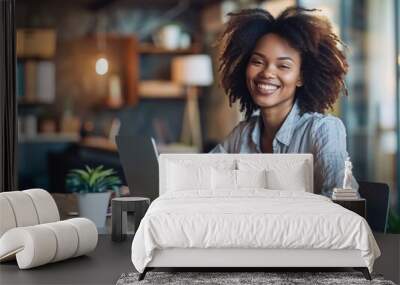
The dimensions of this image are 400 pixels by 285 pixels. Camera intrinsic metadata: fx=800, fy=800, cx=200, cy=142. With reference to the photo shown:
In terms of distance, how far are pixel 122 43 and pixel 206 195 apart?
2735 mm

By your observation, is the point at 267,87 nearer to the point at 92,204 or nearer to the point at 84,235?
the point at 92,204

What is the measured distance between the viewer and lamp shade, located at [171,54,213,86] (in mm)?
8398

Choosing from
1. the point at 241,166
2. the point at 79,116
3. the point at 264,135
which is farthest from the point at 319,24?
the point at 79,116

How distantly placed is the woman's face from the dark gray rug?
Answer: 2.96 meters

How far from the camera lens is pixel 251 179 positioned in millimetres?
6996

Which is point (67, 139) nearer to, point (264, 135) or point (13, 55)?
point (13, 55)

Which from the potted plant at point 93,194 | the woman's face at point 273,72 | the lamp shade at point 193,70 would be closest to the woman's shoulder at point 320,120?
the woman's face at point 273,72

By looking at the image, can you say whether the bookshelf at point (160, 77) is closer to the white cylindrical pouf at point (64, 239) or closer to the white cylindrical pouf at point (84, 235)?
the white cylindrical pouf at point (84, 235)

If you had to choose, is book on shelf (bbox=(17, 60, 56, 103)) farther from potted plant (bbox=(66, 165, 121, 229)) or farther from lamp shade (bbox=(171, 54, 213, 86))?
lamp shade (bbox=(171, 54, 213, 86))

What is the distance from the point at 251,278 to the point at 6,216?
1.96 m

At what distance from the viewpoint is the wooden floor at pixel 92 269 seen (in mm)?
5414

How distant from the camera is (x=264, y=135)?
27.2 ft

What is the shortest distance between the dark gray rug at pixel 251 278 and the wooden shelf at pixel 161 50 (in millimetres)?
3356

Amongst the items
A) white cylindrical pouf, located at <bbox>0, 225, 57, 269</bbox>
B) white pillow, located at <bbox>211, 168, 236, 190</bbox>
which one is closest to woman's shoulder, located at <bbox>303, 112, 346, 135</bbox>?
white pillow, located at <bbox>211, 168, 236, 190</bbox>
